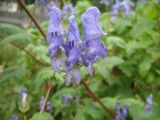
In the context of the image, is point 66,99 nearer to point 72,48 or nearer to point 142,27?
point 142,27

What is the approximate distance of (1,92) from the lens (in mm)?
3893

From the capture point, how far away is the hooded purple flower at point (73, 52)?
52.9 inches

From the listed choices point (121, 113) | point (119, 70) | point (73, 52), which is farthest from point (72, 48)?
point (119, 70)

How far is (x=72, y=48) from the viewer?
1.36m

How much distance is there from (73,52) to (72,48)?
20 mm

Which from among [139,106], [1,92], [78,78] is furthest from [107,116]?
[1,92]

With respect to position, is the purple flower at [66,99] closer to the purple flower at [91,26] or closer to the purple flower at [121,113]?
the purple flower at [121,113]

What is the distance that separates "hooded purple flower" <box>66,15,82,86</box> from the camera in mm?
1344

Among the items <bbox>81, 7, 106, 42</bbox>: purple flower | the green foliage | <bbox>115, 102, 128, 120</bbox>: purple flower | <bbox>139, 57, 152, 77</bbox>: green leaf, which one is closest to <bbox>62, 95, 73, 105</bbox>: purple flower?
the green foliage

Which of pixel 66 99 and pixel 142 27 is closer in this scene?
pixel 66 99

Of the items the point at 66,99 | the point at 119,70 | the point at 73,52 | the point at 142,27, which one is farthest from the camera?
the point at 119,70

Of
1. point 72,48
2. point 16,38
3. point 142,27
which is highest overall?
point 72,48

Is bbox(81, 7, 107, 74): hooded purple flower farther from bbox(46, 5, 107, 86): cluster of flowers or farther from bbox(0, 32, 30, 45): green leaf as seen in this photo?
bbox(0, 32, 30, 45): green leaf

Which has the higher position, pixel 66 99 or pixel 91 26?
pixel 91 26
